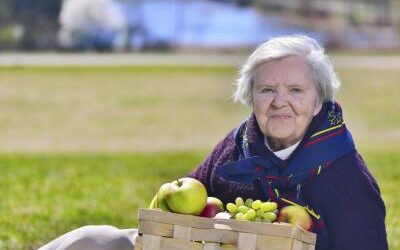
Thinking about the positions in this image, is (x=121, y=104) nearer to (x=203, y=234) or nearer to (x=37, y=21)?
(x=203, y=234)

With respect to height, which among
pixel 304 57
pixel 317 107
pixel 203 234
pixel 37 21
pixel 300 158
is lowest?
pixel 37 21

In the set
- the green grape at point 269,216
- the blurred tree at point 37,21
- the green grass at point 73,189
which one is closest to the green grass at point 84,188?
the green grass at point 73,189

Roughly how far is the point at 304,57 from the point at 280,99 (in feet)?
0.56

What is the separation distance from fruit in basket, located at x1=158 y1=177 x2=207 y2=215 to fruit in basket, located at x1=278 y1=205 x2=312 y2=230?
0.86 feet

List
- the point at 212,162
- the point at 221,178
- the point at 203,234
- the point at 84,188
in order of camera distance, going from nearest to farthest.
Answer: the point at 203,234 → the point at 221,178 → the point at 212,162 → the point at 84,188

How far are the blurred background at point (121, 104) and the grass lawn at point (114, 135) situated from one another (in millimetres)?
20

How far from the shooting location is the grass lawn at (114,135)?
6.97m

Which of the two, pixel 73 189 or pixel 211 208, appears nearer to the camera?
pixel 211 208

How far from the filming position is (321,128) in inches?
141

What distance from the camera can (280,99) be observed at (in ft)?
11.8

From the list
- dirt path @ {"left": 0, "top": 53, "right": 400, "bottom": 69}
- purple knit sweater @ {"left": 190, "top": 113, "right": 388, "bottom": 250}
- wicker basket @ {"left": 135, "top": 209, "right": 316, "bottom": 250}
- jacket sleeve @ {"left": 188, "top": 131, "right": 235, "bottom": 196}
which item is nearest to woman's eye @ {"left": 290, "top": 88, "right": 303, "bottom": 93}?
purple knit sweater @ {"left": 190, "top": 113, "right": 388, "bottom": 250}

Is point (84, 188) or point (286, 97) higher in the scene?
point (286, 97)

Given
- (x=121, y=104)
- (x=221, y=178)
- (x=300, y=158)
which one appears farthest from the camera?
(x=121, y=104)

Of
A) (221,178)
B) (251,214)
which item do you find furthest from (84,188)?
(251,214)
